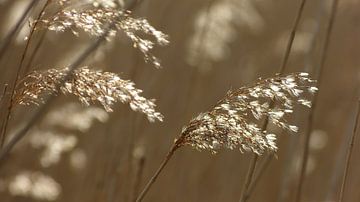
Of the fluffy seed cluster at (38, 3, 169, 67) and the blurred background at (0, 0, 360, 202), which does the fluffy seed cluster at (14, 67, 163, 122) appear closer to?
the fluffy seed cluster at (38, 3, 169, 67)

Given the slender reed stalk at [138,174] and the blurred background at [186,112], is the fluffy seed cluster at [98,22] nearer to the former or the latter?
the slender reed stalk at [138,174]

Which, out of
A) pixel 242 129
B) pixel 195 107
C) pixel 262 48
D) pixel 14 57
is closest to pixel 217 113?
pixel 242 129

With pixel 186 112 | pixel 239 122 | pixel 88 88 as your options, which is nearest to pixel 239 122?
pixel 239 122

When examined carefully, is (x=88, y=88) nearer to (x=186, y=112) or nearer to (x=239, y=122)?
(x=239, y=122)

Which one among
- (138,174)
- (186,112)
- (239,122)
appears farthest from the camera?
(186,112)

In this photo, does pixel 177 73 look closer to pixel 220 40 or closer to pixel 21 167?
pixel 220 40

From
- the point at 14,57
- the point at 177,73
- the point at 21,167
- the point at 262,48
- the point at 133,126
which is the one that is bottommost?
the point at 21,167
